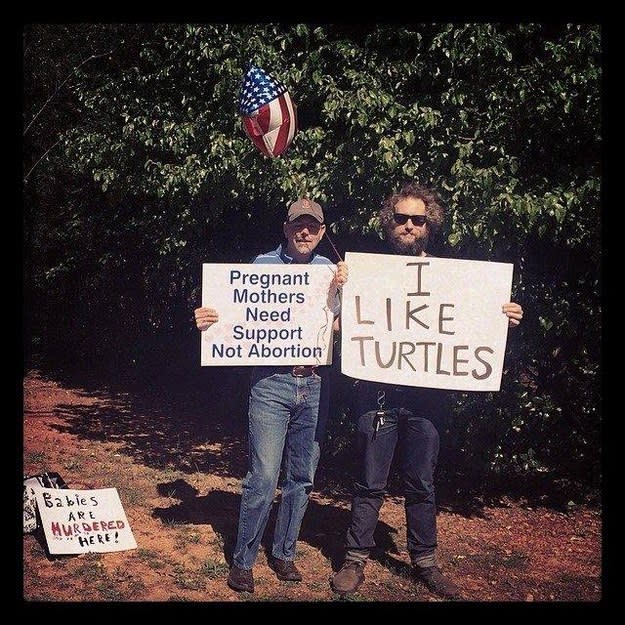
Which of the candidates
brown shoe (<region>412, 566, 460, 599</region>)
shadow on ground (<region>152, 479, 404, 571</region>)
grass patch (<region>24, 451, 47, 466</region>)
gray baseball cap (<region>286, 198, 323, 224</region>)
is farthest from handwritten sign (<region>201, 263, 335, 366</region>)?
grass patch (<region>24, 451, 47, 466</region>)

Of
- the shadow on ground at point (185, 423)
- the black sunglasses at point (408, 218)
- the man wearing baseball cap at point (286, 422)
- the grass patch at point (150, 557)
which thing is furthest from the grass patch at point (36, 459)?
the black sunglasses at point (408, 218)

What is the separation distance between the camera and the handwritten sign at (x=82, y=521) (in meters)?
5.03

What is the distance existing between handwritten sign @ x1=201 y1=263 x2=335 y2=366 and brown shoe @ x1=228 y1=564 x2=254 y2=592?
1217 millimetres

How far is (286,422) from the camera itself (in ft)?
14.5

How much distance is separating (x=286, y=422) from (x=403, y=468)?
0.74 m

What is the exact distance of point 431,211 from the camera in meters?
4.43

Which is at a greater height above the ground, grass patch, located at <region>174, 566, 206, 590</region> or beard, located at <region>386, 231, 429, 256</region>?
beard, located at <region>386, 231, 429, 256</region>

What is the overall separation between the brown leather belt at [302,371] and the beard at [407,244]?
0.84 m

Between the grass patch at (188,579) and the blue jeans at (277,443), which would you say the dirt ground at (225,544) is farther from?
the blue jeans at (277,443)

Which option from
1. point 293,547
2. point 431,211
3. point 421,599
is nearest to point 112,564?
point 293,547

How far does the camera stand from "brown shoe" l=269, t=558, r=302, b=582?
4.65 metres

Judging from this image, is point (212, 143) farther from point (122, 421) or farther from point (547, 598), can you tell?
point (122, 421)

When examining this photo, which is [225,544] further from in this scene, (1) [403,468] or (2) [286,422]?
(1) [403,468]

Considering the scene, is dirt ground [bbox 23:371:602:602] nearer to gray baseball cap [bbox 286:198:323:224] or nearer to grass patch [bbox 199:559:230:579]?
grass patch [bbox 199:559:230:579]
